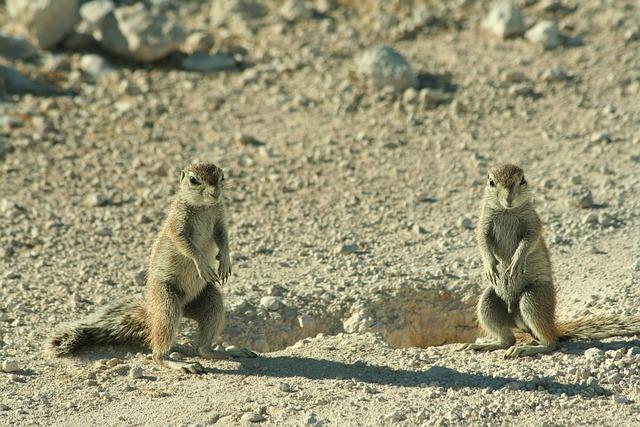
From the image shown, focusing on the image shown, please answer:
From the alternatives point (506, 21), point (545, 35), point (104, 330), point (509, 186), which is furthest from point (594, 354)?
point (506, 21)

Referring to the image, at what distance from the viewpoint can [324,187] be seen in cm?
960

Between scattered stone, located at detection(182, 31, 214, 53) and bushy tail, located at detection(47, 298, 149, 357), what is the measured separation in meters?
6.03

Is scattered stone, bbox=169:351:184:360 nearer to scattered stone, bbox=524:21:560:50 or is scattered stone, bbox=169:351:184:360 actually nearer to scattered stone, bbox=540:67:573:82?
scattered stone, bbox=540:67:573:82

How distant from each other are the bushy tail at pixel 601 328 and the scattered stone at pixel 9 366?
3.49m

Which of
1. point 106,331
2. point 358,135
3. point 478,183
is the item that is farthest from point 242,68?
point 106,331

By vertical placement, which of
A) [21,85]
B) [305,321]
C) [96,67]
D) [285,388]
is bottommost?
[285,388]

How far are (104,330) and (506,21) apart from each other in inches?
288

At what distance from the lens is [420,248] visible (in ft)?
27.3

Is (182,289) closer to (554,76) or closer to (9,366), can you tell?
(9,366)

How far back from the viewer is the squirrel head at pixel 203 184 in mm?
6363

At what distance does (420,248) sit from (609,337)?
214 centimetres

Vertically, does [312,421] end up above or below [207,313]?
below

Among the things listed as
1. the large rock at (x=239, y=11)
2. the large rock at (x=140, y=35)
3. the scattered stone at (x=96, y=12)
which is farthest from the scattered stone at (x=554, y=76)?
the scattered stone at (x=96, y=12)

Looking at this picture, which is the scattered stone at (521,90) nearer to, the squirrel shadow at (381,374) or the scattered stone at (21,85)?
the scattered stone at (21,85)
